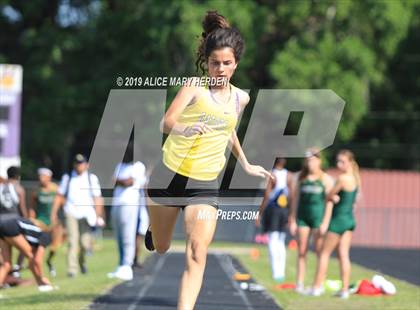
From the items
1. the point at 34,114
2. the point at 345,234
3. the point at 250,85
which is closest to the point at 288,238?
the point at 250,85

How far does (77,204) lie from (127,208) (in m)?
1.78

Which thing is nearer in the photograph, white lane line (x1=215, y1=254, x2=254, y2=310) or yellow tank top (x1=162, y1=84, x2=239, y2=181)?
yellow tank top (x1=162, y1=84, x2=239, y2=181)

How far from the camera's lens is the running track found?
42.3ft

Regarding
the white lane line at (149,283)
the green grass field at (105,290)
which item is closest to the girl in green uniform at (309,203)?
the green grass field at (105,290)

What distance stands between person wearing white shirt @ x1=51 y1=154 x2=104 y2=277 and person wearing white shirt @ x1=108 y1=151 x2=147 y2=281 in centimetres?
91

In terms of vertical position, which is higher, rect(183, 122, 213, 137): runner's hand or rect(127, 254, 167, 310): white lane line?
rect(183, 122, 213, 137): runner's hand

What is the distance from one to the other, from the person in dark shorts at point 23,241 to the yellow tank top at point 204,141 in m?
5.97

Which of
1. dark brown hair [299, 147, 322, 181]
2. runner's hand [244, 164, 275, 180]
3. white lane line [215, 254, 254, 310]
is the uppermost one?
runner's hand [244, 164, 275, 180]

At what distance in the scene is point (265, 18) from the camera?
125ft

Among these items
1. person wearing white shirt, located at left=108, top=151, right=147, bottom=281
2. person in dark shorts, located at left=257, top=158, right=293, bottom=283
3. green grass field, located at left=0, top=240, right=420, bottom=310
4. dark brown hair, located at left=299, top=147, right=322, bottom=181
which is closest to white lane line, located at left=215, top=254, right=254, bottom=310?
green grass field, located at left=0, top=240, right=420, bottom=310

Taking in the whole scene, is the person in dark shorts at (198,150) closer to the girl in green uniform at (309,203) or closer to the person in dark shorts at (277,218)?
the girl in green uniform at (309,203)

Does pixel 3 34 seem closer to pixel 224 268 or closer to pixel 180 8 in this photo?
pixel 180 8
